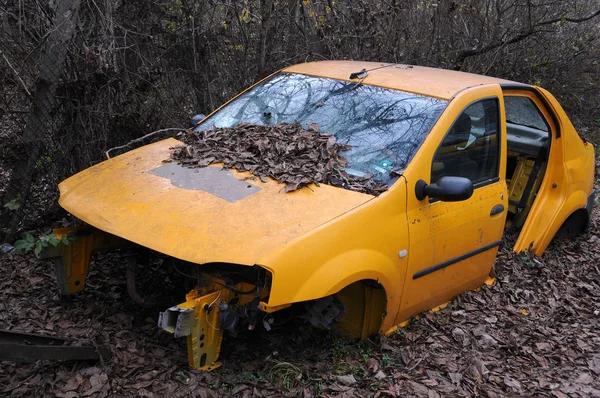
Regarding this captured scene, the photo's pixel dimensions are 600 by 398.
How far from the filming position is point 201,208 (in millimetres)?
3402

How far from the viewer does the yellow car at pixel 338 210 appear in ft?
10.3

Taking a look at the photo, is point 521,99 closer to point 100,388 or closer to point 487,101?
point 487,101

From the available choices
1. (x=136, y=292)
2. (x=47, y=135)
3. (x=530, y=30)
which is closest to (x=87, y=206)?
(x=136, y=292)

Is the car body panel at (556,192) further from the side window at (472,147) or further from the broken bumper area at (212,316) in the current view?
the broken bumper area at (212,316)

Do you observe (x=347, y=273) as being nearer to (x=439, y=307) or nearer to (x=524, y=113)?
(x=439, y=307)

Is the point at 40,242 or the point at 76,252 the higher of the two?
the point at 40,242

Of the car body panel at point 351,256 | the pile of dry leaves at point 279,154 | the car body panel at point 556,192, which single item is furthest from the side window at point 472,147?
the car body panel at point 556,192

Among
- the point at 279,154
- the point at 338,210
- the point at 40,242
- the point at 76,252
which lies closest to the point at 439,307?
the point at 338,210

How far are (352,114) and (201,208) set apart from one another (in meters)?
1.45

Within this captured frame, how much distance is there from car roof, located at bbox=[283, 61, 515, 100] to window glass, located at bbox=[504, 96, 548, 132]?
538mm

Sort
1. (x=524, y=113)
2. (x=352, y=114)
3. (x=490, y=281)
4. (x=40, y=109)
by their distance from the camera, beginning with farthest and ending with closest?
(x=524, y=113) < (x=40, y=109) < (x=490, y=281) < (x=352, y=114)

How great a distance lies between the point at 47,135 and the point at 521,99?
423 centimetres

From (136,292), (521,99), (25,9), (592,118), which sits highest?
(25,9)

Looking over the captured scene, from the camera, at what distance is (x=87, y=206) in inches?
143
